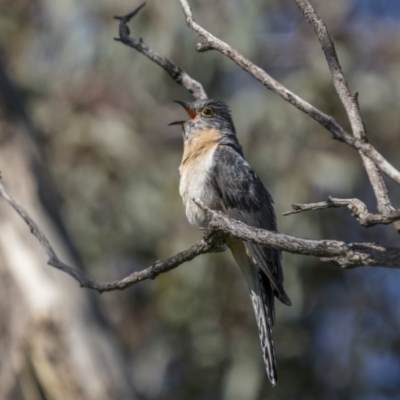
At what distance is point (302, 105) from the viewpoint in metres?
2.77

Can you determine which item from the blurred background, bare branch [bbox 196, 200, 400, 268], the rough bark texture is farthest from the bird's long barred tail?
the blurred background

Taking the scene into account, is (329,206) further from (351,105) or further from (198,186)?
(198,186)

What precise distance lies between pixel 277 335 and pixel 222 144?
6.52 metres

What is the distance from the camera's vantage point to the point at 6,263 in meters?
6.46

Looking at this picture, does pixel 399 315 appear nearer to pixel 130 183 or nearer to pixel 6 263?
pixel 130 183

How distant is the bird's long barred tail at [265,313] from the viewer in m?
3.90

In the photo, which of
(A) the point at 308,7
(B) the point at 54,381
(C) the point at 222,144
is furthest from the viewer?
(B) the point at 54,381

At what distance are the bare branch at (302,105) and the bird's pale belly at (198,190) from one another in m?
1.17

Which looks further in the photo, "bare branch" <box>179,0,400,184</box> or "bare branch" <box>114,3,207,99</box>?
"bare branch" <box>114,3,207,99</box>

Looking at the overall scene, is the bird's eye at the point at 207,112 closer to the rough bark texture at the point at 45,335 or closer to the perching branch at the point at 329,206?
the perching branch at the point at 329,206

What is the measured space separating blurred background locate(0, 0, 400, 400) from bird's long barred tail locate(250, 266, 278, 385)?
5.05 metres

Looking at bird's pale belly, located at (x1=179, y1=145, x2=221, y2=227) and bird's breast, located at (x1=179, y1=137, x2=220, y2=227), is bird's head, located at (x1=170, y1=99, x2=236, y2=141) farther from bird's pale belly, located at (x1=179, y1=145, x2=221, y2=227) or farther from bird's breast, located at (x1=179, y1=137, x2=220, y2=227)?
bird's pale belly, located at (x1=179, y1=145, x2=221, y2=227)

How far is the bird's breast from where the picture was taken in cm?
430

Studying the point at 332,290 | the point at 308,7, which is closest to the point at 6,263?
the point at 308,7
